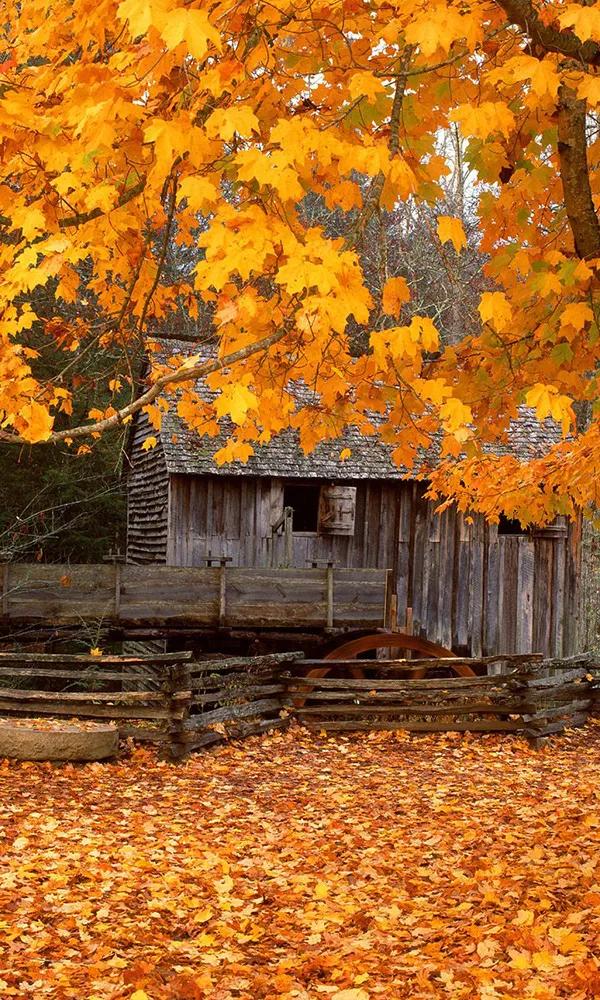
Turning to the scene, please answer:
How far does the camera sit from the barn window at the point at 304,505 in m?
18.2

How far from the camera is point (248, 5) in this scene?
14.8 feet

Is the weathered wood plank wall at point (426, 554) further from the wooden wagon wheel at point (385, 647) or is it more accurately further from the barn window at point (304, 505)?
the barn window at point (304, 505)

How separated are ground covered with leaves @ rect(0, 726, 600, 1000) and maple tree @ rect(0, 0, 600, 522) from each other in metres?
2.89

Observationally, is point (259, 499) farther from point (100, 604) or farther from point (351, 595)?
point (100, 604)

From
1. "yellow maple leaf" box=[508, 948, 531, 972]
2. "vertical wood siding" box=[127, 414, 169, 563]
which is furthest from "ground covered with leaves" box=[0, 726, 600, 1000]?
"vertical wood siding" box=[127, 414, 169, 563]

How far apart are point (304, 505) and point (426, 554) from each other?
2.44 m

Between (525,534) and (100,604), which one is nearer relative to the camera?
(100,604)

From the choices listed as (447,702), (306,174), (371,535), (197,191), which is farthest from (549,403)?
(371,535)

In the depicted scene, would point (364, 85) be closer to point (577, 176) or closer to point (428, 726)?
point (577, 176)

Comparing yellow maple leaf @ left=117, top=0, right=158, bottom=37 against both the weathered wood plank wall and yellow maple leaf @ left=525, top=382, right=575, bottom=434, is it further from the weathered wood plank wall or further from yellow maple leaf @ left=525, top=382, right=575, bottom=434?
the weathered wood plank wall

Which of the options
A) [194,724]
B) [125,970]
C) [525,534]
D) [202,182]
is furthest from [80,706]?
[525,534]

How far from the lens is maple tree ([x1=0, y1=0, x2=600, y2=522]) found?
4.26m

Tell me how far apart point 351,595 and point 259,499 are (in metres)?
2.61

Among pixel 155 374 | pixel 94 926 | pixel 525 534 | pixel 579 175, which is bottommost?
pixel 94 926
